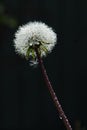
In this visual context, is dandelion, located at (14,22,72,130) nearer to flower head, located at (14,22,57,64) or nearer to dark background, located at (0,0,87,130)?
flower head, located at (14,22,57,64)

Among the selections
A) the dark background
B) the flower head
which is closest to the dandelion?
the flower head

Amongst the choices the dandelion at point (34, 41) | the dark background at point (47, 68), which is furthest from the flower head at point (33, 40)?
the dark background at point (47, 68)

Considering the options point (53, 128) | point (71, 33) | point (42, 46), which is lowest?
point (42, 46)

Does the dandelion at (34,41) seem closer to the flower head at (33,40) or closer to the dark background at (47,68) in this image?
the flower head at (33,40)

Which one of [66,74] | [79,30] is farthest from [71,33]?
[66,74]

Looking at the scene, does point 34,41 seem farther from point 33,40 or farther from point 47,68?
point 47,68

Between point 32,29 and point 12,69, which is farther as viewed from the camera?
point 12,69

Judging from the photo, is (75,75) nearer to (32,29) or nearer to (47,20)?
(47,20)
